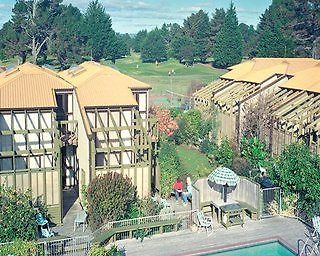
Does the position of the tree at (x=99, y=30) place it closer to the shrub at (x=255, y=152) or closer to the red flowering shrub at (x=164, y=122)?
the red flowering shrub at (x=164, y=122)

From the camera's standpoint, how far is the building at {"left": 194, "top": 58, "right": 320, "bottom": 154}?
27641mm

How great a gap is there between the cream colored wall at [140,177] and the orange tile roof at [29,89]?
484cm

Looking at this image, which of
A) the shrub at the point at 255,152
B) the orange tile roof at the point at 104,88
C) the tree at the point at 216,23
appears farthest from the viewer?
the tree at the point at 216,23

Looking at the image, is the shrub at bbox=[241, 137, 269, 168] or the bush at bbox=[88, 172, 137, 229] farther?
the shrub at bbox=[241, 137, 269, 168]

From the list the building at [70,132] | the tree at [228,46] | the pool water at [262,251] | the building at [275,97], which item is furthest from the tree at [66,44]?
the pool water at [262,251]

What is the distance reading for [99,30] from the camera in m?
104

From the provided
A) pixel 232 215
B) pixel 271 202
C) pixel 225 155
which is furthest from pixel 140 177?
pixel 225 155

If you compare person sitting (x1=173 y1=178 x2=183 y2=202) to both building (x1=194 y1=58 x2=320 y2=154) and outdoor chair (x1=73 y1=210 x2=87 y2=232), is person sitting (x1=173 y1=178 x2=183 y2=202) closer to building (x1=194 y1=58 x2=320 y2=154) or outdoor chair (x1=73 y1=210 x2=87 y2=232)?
outdoor chair (x1=73 y1=210 x2=87 y2=232)

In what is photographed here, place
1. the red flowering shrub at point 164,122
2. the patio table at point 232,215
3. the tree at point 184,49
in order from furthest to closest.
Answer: the tree at point 184,49
the red flowering shrub at point 164,122
the patio table at point 232,215

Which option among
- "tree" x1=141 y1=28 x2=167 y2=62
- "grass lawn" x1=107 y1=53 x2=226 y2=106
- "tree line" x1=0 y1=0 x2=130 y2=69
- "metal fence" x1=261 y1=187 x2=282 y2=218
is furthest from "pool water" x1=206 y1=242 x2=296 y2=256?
"tree" x1=141 y1=28 x2=167 y2=62

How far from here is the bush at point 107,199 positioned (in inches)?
767

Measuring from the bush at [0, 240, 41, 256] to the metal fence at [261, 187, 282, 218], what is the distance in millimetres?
10775

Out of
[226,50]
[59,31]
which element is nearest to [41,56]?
[59,31]

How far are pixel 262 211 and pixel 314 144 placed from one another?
673cm
